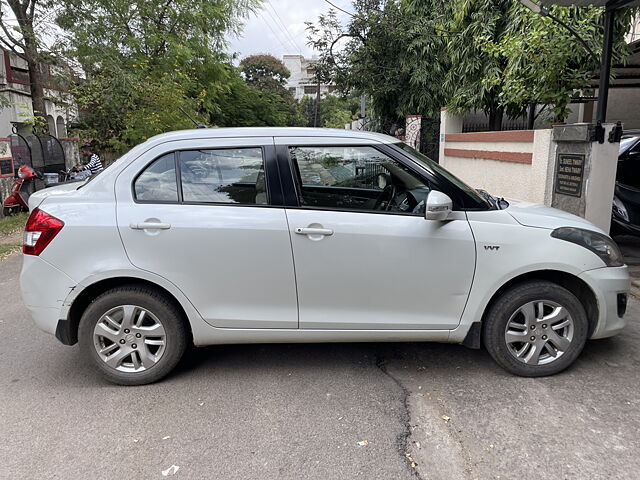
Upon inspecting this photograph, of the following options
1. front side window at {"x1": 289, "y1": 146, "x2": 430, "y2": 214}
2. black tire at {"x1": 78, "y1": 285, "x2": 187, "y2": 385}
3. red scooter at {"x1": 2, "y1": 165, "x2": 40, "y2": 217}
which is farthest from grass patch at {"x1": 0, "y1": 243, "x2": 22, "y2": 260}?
front side window at {"x1": 289, "y1": 146, "x2": 430, "y2": 214}

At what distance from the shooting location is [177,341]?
3512 mm

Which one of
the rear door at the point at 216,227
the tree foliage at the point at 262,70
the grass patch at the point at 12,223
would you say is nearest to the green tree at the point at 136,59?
the grass patch at the point at 12,223

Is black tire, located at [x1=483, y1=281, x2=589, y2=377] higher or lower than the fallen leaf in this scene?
higher

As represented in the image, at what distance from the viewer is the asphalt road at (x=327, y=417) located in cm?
268

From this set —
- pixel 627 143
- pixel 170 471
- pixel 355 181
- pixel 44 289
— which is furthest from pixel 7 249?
pixel 627 143

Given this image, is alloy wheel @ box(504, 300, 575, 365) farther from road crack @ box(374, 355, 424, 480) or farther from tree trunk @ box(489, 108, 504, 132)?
tree trunk @ box(489, 108, 504, 132)

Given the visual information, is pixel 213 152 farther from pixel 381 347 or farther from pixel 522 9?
pixel 522 9

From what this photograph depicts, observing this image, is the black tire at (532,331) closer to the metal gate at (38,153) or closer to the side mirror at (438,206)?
the side mirror at (438,206)

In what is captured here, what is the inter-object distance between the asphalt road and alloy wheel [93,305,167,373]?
203mm

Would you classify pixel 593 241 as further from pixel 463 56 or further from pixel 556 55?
pixel 463 56

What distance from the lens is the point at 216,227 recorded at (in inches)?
133

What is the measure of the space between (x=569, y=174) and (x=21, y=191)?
34.7 feet

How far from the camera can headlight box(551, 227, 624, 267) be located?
11.5ft

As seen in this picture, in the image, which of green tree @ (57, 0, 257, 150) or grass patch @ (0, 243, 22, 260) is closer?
grass patch @ (0, 243, 22, 260)
